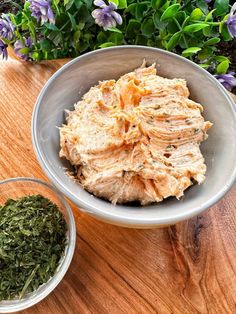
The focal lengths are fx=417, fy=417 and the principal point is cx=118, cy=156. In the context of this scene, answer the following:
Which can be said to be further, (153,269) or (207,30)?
(207,30)

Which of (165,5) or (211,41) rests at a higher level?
(165,5)

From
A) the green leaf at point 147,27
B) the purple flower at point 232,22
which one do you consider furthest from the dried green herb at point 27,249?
the purple flower at point 232,22

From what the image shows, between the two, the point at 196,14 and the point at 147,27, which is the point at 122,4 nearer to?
the point at 147,27

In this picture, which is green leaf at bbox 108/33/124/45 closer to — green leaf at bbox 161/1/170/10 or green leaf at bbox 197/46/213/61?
green leaf at bbox 161/1/170/10

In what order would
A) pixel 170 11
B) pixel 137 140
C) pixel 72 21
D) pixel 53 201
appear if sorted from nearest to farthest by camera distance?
1. pixel 137 140
2. pixel 53 201
3. pixel 170 11
4. pixel 72 21

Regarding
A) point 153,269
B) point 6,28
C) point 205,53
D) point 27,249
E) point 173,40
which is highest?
point 6,28

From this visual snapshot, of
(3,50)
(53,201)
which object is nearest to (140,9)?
(3,50)

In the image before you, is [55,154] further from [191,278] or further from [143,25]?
[143,25]

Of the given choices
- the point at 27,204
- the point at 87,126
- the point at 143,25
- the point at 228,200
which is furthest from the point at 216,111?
the point at 27,204
